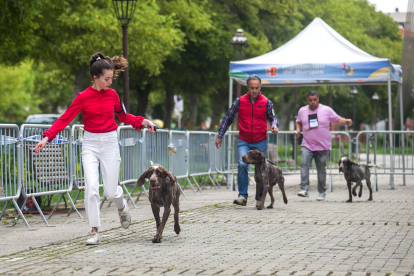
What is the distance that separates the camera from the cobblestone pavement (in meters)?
5.82

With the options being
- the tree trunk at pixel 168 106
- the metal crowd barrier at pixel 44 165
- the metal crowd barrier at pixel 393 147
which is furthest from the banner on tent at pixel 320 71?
the tree trunk at pixel 168 106

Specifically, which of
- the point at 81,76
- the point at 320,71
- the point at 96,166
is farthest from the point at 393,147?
→ the point at 81,76

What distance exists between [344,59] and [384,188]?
3.29m

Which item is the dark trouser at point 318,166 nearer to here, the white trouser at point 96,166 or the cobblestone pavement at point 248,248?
the cobblestone pavement at point 248,248

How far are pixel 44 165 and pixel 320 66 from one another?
886 cm

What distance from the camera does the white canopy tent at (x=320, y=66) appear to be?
52.7 ft

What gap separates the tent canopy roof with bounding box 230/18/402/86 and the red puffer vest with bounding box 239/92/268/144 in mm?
5196

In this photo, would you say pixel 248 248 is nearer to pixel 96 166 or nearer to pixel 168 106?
pixel 96 166

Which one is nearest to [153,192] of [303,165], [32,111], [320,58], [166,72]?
[303,165]

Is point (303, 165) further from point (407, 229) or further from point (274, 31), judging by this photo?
point (274, 31)

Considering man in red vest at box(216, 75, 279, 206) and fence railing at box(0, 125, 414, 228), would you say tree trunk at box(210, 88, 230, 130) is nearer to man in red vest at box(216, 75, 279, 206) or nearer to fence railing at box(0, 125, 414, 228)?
fence railing at box(0, 125, 414, 228)

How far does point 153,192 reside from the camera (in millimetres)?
7559

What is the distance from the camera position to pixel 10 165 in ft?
28.8

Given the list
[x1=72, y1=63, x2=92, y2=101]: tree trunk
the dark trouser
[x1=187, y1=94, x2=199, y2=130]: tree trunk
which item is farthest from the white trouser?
[x1=187, y1=94, x2=199, y2=130]: tree trunk
